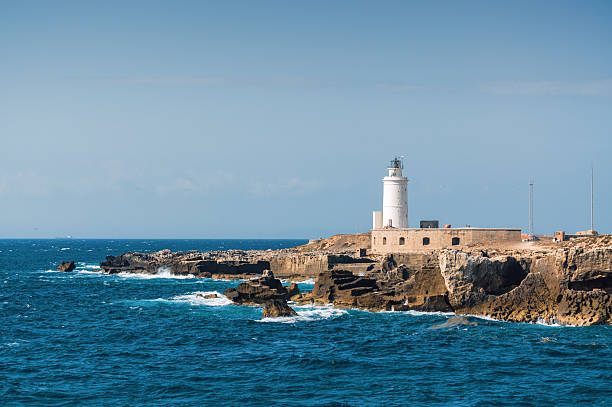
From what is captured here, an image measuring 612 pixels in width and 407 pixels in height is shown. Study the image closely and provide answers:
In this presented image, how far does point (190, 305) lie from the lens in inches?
2067

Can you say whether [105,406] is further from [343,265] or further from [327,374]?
[343,265]

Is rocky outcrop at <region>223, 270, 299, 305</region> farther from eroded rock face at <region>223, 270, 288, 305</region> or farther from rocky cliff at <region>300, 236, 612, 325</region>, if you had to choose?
rocky cliff at <region>300, 236, 612, 325</region>

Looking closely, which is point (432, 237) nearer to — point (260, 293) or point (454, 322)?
point (260, 293)

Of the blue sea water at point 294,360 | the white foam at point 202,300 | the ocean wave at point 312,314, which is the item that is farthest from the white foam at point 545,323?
the white foam at point 202,300

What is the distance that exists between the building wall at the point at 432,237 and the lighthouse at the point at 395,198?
2.25 meters

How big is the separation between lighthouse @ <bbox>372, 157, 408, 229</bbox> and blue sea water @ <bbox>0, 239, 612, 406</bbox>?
29283mm

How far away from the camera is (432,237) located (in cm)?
6856

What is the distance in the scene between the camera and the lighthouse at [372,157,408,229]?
251 feet

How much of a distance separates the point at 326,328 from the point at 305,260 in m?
34.6

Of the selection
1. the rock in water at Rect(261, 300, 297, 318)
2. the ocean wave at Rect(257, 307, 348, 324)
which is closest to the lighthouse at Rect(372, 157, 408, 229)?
the ocean wave at Rect(257, 307, 348, 324)

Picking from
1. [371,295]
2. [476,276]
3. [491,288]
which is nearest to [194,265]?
[371,295]

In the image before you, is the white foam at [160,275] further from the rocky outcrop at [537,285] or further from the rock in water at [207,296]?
the rocky outcrop at [537,285]

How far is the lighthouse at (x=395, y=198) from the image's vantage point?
7644 cm

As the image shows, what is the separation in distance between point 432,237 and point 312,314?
25.7m
